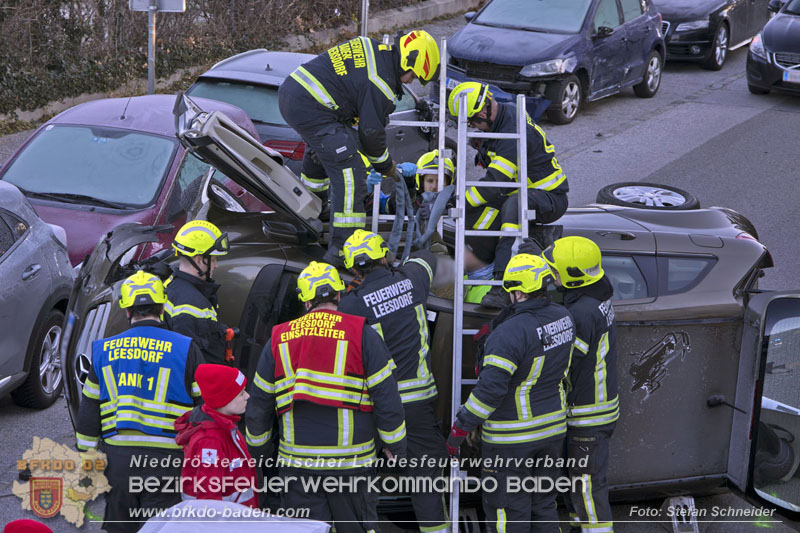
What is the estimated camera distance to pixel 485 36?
13.4 m

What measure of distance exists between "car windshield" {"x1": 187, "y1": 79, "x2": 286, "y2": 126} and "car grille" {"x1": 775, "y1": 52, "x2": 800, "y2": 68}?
27.4ft

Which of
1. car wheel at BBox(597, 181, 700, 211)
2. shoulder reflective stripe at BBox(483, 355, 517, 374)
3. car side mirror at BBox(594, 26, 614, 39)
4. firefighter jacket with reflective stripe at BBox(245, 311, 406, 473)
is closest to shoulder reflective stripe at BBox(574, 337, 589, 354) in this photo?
shoulder reflective stripe at BBox(483, 355, 517, 374)

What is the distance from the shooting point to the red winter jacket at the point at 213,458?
443cm

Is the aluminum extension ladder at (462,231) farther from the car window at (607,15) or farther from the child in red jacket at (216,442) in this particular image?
the car window at (607,15)

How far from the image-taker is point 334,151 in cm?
606

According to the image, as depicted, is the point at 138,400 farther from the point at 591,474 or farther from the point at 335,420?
the point at 591,474

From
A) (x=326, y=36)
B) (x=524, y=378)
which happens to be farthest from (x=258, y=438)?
(x=326, y=36)

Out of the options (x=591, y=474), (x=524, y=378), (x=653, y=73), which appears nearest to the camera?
(x=524, y=378)

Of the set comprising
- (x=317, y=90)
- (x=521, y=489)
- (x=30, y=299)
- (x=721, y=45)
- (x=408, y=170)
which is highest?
(x=317, y=90)

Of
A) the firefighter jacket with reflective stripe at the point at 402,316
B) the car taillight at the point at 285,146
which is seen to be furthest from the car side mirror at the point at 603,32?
the firefighter jacket with reflective stripe at the point at 402,316

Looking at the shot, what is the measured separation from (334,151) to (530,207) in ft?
4.26

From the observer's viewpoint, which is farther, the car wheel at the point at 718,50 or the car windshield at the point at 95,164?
the car wheel at the point at 718,50

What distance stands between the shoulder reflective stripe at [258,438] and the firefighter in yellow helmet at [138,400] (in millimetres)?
318

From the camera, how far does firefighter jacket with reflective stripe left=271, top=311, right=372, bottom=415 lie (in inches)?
177
